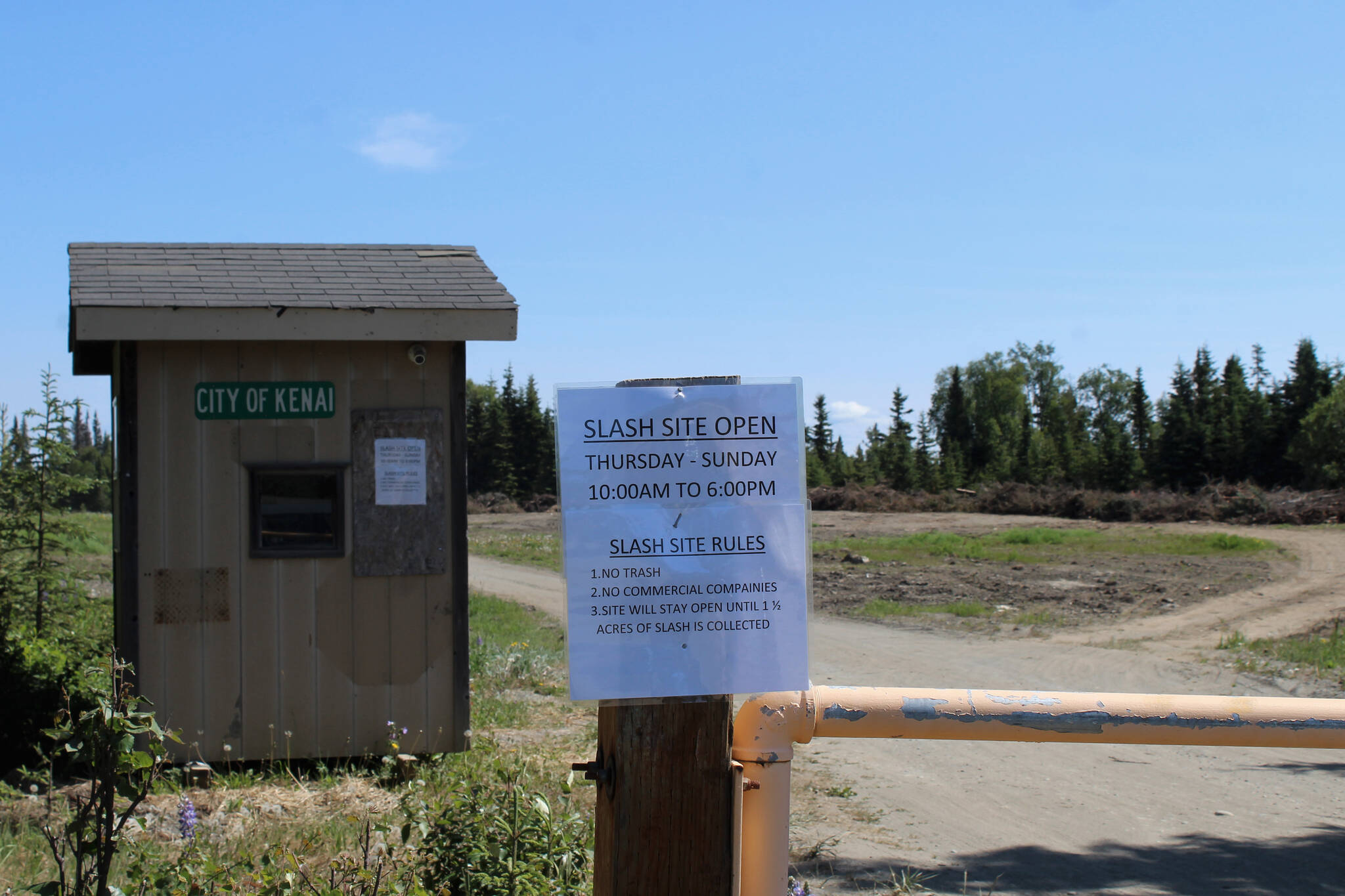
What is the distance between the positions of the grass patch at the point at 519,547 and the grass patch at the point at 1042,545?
680cm

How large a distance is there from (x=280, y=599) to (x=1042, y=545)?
23.7 m

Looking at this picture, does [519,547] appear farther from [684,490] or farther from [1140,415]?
[1140,415]

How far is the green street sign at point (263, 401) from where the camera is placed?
5953mm

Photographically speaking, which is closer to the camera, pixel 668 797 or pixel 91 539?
pixel 668 797

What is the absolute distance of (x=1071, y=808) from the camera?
5.91 metres

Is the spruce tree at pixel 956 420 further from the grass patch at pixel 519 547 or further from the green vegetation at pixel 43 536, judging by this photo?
the green vegetation at pixel 43 536

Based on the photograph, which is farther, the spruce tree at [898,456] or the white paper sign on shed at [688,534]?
the spruce tree at [898,456]

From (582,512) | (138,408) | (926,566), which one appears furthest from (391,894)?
(926,566)

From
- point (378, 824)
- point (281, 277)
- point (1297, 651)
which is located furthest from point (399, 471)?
point (1297, 651)

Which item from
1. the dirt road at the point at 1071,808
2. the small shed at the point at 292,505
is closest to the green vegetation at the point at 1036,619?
the dirt road at the point at 1071,808

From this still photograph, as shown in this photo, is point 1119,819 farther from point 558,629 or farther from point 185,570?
point 558,629

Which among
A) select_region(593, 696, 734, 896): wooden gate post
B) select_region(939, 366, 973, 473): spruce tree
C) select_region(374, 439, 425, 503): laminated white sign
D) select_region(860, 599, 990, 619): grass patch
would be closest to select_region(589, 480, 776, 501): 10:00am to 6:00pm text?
select_region(593, 696, 734, 896): wooden gate post

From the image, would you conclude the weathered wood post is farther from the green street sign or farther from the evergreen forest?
the evergreen forest

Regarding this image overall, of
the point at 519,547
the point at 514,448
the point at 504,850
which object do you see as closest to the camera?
the point at 504,850
